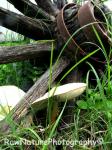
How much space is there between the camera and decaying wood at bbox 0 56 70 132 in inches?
59.7

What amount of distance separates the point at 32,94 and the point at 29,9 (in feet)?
2.13

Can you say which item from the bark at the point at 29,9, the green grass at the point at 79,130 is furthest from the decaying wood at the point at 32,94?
the bark at the point at 29,9

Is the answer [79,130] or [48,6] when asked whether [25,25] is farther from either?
[79,130]

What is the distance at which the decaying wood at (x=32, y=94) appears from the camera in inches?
59.7

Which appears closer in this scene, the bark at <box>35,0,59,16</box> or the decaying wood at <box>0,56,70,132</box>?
the decaying wood at <box>0,56,70,132</box>

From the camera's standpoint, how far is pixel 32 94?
5.52 ft

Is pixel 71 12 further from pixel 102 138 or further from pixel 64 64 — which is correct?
pixel 102 138

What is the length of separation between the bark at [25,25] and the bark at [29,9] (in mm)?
106

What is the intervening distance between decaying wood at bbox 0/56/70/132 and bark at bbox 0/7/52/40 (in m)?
0.21

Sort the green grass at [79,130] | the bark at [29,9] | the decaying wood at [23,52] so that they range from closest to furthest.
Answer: the green grass at [79,130], the decaying wood at [23,52], the bark at [29,9]

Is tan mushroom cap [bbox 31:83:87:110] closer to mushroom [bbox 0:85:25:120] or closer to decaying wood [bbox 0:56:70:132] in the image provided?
decaying wood [bbox 0:56:70:132]

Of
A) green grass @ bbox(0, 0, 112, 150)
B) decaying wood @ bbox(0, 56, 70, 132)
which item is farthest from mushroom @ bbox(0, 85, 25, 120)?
green grass @ bbox(0, 0, 112, 150)

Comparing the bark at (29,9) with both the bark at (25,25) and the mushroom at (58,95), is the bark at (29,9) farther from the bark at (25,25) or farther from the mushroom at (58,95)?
the mushroom at (58,95)

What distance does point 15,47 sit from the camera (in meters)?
1.85
